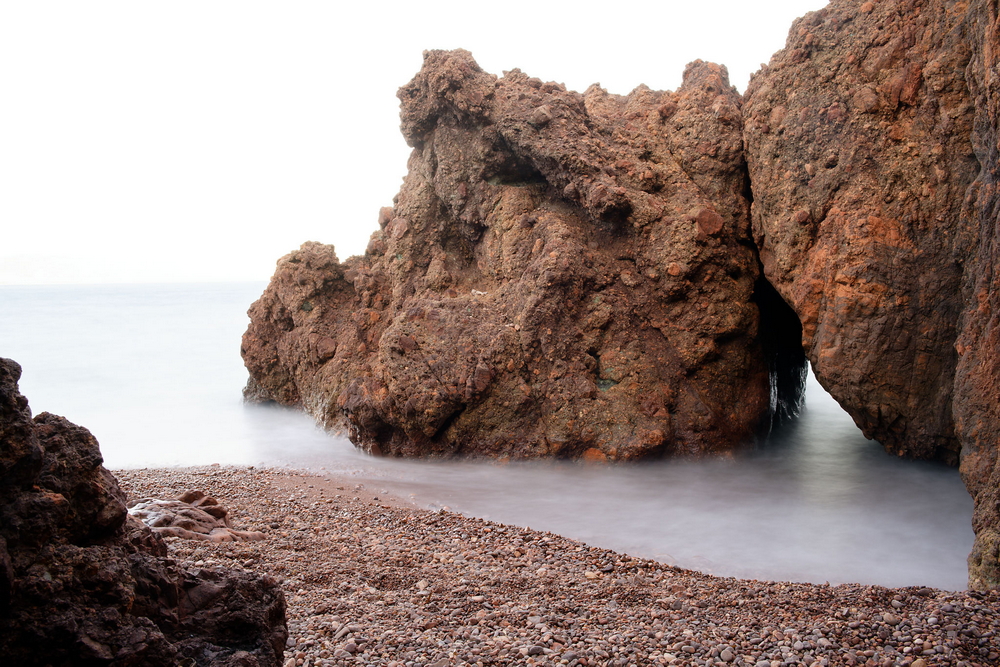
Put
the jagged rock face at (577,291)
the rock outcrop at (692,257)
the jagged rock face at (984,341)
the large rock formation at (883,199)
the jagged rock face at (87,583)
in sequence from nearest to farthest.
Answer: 1. the jagged rock face at (87,583)
2. the jagged rock face at (984,341)
3. the large rock formation at (883,199)
4. the rock outcrop at (692,257)
5. the jagged rock face at (577,291)

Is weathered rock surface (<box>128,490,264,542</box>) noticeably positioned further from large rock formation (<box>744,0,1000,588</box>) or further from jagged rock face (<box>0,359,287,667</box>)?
large rock formation (<box>744,0,1000,588</box>)

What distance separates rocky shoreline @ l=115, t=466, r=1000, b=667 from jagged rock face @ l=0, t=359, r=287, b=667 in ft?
2.30

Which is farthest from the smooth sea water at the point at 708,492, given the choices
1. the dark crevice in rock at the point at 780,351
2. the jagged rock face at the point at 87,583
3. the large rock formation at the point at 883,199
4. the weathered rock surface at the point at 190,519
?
the jagged rock face at the point at 87,583

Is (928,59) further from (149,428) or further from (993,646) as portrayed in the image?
(149,428)

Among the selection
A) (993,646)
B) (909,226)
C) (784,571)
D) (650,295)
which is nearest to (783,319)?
(650,295)

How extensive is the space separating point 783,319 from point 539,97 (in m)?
4.51

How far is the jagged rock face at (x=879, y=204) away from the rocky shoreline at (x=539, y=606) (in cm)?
329

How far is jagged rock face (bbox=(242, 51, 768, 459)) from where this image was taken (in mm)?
8359

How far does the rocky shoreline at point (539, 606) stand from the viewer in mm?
3381

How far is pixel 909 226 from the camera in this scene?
6688 mm

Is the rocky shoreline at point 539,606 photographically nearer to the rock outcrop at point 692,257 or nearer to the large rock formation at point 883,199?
the rock outcrop at point 692,257

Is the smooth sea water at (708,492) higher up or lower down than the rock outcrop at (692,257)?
lower down

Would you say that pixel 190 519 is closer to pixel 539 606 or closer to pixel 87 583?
pixel 539 606

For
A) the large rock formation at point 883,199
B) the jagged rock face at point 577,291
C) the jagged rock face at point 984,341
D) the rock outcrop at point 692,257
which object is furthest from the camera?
the jagged rock face at point 577,291
